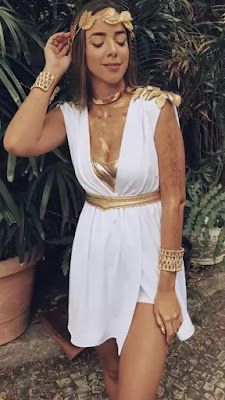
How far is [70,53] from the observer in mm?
1435

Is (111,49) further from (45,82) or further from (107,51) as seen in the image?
(45,82)

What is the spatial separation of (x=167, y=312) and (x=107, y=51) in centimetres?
76

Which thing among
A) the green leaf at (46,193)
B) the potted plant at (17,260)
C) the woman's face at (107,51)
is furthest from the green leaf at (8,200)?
the woman's face at (107,51)

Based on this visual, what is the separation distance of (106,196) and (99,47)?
43 cm

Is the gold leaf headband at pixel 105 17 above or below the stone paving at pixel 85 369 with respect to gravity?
above

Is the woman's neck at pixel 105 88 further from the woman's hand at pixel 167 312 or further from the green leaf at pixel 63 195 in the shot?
the green leaf at pixel 63 195

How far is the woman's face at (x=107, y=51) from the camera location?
1.35m

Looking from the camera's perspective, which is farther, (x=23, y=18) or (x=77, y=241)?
(x=23, y=18)

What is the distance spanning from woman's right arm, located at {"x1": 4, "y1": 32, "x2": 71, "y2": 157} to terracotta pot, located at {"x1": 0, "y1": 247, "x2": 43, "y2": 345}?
104 cm

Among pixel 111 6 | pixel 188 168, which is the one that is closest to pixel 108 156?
pixel 111 6

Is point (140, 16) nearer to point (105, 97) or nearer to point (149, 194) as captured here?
point (105, 97)

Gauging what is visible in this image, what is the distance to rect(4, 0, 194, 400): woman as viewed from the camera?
1.37m

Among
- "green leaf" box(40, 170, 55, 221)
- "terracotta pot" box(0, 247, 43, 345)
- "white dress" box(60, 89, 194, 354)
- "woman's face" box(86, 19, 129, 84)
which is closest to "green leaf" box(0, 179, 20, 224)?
"green leaf" box(40, 170, 55, 221)

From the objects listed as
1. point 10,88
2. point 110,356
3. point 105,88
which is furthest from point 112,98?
point 110,356
